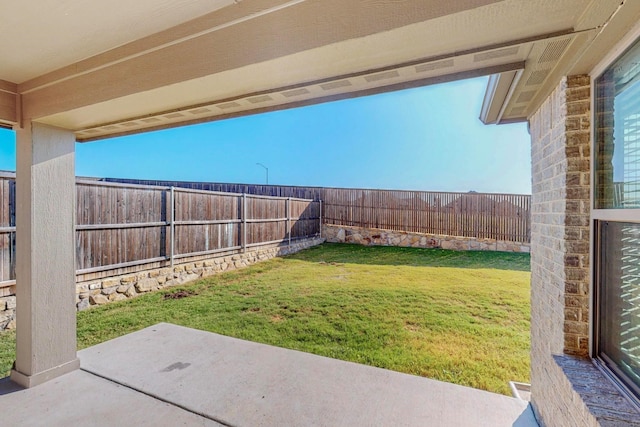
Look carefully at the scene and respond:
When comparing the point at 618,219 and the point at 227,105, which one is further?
the point at 227,105

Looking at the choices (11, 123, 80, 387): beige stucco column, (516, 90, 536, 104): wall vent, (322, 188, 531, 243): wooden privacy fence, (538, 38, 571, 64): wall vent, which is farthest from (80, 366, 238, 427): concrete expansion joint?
(322, 188, 531, 243): wooden privacy fence

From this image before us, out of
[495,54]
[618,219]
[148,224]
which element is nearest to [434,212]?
[148,224]

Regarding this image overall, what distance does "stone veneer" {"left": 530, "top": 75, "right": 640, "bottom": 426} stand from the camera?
1292 millimetres

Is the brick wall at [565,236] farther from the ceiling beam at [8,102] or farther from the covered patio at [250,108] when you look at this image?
the ceiling beam at [8,102]

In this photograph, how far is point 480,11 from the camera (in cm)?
105

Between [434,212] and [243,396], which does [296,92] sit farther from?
[434,212]

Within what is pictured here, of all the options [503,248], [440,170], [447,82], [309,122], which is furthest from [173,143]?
[447,82]

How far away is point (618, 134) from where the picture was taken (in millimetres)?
1320

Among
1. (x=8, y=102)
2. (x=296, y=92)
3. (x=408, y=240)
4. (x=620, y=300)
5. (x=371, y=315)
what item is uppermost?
(x=8, y=102)

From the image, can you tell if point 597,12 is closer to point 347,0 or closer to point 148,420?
point 347,0

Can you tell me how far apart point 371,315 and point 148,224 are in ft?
13.9

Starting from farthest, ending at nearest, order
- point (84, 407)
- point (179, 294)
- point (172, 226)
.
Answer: point (172, 226), point (179, 294), point (84, 407)

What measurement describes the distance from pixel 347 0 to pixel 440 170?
11.3 metres

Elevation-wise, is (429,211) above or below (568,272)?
above
